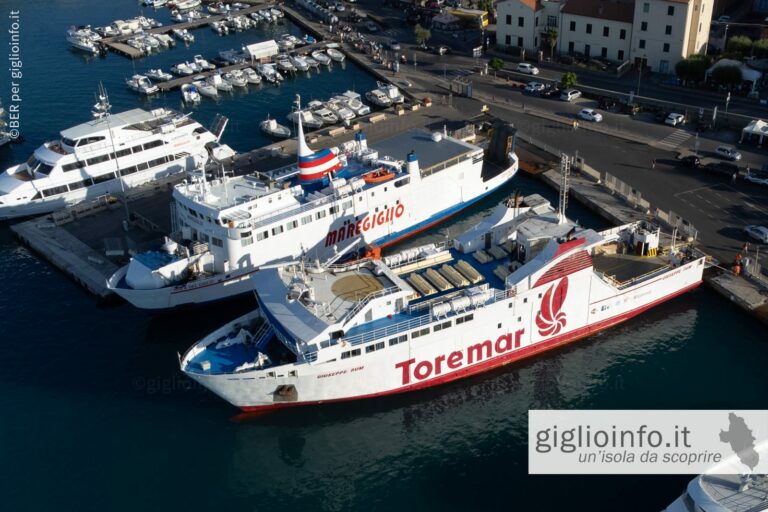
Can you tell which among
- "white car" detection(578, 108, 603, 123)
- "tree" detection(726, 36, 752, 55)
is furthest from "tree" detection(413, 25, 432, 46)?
"tree" detection(726, 36, 752, 55)

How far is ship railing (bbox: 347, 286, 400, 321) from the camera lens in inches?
2029

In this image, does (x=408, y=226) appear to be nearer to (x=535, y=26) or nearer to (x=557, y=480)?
(x=557, y=480)

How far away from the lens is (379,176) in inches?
2741

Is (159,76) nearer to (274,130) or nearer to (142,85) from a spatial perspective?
(142,85)

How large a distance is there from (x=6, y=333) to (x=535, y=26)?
77.5 meters

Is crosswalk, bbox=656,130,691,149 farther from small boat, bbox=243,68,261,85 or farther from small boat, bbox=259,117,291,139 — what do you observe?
small boat, bbox=243,68,261,85

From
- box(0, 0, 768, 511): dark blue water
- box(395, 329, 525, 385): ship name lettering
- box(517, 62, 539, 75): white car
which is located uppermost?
box(517, 62, 539, 75): white car

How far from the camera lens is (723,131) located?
84875 mm

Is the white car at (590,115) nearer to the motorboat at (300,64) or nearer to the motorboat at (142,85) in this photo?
the motorboat at (300,64)

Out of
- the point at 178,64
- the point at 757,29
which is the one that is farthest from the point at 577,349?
the point at 178,64

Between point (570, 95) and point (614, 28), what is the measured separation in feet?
47.2

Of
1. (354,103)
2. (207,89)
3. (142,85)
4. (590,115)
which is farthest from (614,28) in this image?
(142,85)

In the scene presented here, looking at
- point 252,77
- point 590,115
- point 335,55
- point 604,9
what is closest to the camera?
point 590,115

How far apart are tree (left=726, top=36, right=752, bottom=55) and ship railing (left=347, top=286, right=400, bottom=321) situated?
69246 mm
